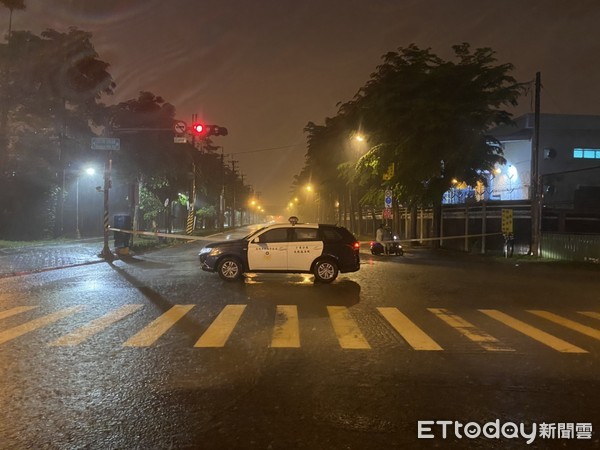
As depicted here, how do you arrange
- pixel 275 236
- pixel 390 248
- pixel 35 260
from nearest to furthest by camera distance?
pixel 275 236, pixel 35 260, pixel 390 248

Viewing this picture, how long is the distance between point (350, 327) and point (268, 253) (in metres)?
6.05

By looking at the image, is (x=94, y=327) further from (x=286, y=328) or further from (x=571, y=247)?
(x=571, y=247)

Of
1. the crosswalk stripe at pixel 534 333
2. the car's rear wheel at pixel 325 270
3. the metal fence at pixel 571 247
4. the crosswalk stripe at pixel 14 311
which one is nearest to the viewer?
the crosswalk stripe at pixel 534 333

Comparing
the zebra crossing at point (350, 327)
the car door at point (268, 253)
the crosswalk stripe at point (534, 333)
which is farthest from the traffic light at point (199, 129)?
the crosswalk stripe at point (534, 333)

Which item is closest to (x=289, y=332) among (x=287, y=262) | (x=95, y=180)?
(x=287, y=262)

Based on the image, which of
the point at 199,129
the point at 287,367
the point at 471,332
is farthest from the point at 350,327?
the point at 199,129

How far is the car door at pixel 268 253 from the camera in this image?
14500mm

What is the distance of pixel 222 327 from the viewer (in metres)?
8.64

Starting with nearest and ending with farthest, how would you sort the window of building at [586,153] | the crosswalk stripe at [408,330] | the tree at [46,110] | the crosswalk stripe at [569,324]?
the crosswalk stripe at [408,330]
the crosswalk stripe at [569,324]
the tree at [46,110]
the window of building at [586,153]

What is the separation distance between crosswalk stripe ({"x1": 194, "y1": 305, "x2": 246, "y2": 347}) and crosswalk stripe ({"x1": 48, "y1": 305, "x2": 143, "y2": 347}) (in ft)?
5.44

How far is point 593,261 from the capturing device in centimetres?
A: 2122

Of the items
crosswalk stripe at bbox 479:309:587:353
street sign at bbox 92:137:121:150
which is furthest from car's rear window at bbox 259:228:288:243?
street sign at bbox 92:137:121:150

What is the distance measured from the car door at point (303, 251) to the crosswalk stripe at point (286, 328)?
3.75 m

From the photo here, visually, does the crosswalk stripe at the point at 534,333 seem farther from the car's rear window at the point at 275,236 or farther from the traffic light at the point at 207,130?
the traffic light at the point at 207,130
